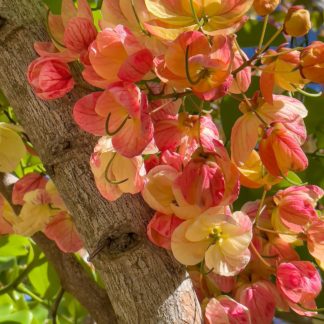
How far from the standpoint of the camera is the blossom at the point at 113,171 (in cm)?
63

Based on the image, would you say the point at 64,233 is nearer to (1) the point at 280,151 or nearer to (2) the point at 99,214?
(2) the point at 99,214

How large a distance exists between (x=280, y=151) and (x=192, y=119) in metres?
0.08

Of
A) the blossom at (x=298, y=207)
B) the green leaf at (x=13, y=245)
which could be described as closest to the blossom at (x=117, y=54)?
the blossom at (x=298, y=207)

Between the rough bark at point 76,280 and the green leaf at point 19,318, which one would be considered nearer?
the rough bark at point 76,280

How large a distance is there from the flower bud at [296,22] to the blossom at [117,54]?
128 millimetres

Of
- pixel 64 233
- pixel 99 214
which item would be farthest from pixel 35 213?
pixel 99 214

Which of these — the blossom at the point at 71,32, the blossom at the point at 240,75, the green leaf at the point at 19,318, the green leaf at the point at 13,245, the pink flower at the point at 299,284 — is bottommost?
the green leaf at the point at 19,318

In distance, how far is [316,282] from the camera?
0.70m

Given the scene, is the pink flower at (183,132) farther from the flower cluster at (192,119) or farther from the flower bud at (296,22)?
the flower bud at (296,22)

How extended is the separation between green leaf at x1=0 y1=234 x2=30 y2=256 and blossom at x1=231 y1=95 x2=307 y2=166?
1.68 ft

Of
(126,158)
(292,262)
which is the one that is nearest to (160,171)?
(126,158)

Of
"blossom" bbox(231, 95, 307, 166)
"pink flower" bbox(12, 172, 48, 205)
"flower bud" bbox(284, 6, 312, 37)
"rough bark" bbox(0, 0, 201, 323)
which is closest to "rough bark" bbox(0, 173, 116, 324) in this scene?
"pink flower" bbox(12, 172, 48, 205)

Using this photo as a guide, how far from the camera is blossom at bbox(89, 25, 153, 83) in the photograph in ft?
1.91

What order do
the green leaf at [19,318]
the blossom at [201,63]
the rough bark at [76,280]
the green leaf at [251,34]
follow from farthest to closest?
the green leaf at [19,318]
the green leaf at [251,34]
the rough bark at [76,280]
the blossom at [201,63]
